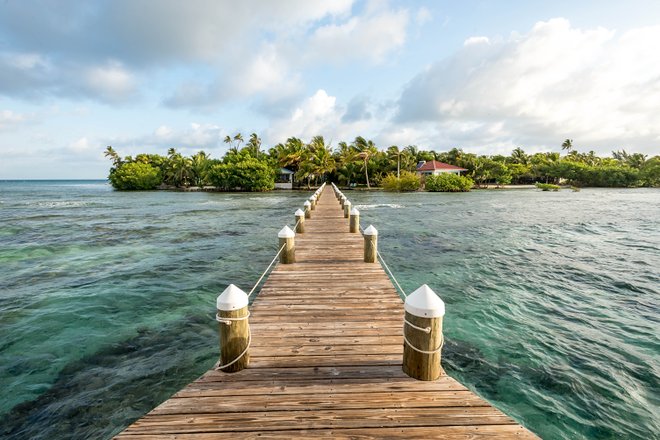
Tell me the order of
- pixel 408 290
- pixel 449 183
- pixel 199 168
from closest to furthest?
pixel 408 290
pixel 449 183
pixel 199 168

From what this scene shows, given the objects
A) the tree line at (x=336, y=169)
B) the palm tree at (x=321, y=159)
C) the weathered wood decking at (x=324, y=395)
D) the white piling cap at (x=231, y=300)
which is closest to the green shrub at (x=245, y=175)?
the tree line at (x=336, y=169)

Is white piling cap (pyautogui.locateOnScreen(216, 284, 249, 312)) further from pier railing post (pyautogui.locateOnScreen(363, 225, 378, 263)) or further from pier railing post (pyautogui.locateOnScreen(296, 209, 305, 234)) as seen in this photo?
pier railing post (pyautogui.locateOnScreen(296, 209, 305, 234))

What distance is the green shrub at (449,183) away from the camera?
186 feet

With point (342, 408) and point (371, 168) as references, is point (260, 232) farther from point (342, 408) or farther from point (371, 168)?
point (371, 168)

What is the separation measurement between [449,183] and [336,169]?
23.7 metres

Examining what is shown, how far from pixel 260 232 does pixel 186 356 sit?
13.2m

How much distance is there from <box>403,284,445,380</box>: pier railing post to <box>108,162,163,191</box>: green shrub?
77.2 meters

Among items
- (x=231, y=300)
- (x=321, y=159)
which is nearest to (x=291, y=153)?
(x=321, y=159)

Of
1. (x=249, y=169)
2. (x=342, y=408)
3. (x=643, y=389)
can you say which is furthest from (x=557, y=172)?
(x=342, y=408)

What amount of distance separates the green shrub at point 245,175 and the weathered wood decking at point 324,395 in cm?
5577

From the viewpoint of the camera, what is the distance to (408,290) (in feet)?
31.6

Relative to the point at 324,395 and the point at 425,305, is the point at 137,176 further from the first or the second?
the point at 425,305

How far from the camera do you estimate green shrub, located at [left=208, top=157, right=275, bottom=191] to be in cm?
Answer: 5884

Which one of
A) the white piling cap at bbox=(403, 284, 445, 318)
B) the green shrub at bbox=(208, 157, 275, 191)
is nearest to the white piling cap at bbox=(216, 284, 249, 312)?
the white piling cap at bbox=(403, 284, 445, 318)
